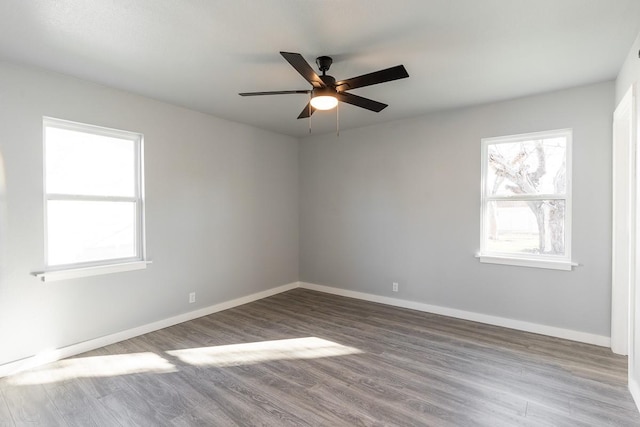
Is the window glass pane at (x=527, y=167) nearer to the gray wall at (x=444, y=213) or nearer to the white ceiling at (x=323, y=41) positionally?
the gray wall at (x=444, y=213)

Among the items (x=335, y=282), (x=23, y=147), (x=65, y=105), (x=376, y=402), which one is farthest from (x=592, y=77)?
(x=23, y=147)

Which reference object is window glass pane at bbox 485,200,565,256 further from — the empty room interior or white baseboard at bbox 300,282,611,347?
white baseboard at bbox 300,282,611,347

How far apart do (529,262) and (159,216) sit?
425 cm

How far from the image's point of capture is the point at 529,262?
11.7 feet

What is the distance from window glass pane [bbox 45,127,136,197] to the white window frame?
0.15 feet

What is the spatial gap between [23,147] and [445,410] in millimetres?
4006

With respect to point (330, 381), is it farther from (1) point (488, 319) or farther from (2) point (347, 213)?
(2) point (347, 213)

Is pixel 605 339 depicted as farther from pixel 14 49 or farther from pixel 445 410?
pixel 14 49

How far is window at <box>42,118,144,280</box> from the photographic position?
304 centimetres

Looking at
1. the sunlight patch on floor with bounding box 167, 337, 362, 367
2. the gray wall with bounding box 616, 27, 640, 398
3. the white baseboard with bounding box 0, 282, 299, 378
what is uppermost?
the gray wall with bounding box 616, 27, 640, 398

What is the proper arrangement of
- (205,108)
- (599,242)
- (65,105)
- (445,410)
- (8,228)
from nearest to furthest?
1. (445,410)
2. (8,228)
3. (65,105)
4. (599,242)
5. (205,108)

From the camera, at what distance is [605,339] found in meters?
3.20

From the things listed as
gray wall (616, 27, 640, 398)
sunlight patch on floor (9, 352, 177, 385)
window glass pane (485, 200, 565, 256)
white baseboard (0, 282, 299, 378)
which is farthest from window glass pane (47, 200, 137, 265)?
gray wall (616, 27, 640, 398)

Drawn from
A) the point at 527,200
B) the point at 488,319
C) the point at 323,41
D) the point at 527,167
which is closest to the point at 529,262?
the point at 527,200
